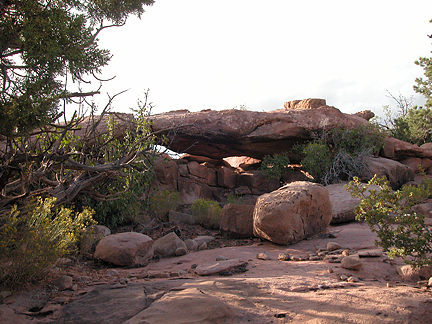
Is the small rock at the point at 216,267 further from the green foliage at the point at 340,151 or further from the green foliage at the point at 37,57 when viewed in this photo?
the green foliage at the point at 340,151

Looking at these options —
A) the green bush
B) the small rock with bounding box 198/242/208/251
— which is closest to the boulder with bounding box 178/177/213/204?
the green bush

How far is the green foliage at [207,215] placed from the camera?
9.40 m

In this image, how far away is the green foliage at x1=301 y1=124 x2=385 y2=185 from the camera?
12953mm

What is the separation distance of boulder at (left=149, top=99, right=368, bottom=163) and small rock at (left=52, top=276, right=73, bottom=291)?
9176 mm

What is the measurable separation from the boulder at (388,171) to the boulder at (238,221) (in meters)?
7.03

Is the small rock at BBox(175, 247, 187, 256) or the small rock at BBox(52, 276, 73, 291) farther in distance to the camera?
the small rock at BBox(175, 247, 187, 256)

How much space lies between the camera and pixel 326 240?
6.74 meters

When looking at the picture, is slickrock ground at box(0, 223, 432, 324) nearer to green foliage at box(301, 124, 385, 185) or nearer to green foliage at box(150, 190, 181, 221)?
green foliage at box(150, 190, 181, 221)

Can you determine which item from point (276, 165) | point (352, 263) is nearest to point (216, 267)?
point (352, 263)

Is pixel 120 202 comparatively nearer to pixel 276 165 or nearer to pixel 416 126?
pixel 276 165

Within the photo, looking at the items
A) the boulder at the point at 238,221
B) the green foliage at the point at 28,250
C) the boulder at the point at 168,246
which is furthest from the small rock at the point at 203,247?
the green foliage at the point at 28,250

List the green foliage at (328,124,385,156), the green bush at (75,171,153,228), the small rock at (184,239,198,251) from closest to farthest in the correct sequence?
the small rock at (184,239,198,251)
the green bush at (75,171,153,228)
the green foliage at (328,124,385,156)

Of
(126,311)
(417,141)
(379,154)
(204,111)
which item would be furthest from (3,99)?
(417,141)

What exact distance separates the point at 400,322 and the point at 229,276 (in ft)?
7.18
